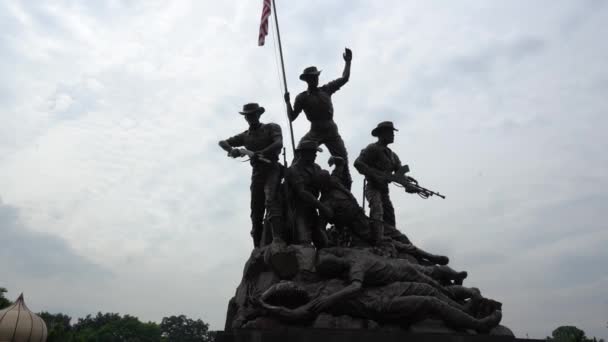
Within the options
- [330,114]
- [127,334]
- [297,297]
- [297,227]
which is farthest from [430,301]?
[127,334]

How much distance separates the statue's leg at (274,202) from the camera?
8.49 m

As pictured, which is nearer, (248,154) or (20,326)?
(248,154)

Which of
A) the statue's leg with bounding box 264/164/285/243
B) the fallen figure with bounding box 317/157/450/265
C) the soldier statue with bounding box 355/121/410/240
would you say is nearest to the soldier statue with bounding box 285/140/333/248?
the fallen figure with bounding box 317/157/450/265

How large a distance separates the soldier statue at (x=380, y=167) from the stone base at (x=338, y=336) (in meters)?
3.23

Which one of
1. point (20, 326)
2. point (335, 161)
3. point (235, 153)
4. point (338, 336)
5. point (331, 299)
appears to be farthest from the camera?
point (20, 326)

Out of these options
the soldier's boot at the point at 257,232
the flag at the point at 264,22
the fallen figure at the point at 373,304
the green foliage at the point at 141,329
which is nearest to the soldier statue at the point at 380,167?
the soldier's boot at the point at 257,232

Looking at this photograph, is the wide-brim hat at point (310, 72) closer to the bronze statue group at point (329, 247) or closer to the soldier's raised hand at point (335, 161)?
the bronze statue group at point (329, 247)

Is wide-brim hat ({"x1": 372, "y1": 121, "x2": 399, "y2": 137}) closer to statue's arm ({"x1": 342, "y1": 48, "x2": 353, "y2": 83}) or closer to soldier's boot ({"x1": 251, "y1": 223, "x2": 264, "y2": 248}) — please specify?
statue's arm ({"x1": 342, "y1": 48, "x2": 353, "y2": 83})

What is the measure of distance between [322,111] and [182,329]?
180ft

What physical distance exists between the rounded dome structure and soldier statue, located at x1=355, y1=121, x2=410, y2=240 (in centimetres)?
1394

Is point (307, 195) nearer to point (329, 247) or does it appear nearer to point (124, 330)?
point (329, 247)

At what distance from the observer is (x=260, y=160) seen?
29.5 feet

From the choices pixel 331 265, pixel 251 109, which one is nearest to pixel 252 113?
pixel 251 109

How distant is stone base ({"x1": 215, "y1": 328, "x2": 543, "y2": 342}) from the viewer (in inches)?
255
